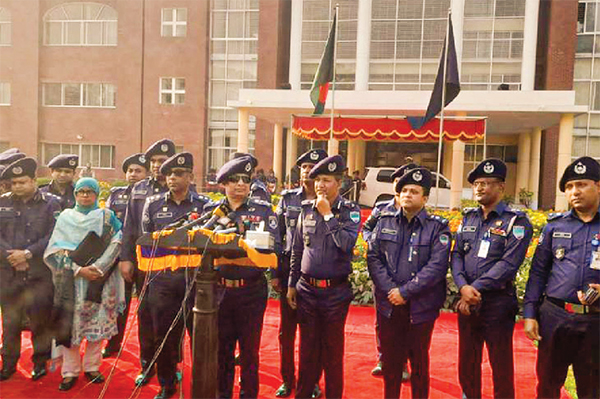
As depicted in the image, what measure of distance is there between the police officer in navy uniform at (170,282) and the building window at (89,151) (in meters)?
22.5

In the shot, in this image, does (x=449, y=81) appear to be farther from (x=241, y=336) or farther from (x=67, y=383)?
(x=67, y=383)

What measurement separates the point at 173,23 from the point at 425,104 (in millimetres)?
14870

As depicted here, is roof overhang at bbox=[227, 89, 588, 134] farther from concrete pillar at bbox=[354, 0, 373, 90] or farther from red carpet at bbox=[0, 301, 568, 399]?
red carpet at bbox=[0, 301, 568, 399]

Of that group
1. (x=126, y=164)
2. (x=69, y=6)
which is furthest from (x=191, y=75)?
(x=126, y=164)

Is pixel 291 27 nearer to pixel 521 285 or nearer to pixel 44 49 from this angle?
pixel 44 49

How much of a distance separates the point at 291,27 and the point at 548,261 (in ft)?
71.8

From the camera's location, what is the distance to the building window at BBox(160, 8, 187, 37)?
950 inches

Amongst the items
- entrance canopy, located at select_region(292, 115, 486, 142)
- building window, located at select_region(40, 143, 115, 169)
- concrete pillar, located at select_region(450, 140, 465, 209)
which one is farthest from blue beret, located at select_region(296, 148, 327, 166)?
building window, located at select_region(40, 143, 115, 169)

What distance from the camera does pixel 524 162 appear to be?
66.5 ft

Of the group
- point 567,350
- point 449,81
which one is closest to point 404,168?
point 567,350

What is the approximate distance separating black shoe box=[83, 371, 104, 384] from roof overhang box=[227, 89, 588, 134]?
12204mm

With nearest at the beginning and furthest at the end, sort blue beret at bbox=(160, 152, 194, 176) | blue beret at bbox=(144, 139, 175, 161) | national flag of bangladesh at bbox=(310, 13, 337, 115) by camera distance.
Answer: blue beret at bbox=(160, 152, 194, 176) → blue beret at bbox=(144, 139, 175, 161) → national flag of bangladesh at bbox=(310, 13, 337, 115)

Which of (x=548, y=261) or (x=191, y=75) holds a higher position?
(x=191, y=75)

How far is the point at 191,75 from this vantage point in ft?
79.0
